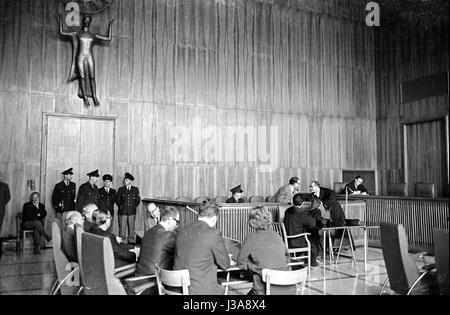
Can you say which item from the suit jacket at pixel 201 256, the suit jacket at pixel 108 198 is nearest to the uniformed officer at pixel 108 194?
the suit jacket at pixel 108 198

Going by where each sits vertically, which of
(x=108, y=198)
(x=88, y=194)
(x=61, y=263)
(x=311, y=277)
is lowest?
(x=311, y=277)

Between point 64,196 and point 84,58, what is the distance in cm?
318

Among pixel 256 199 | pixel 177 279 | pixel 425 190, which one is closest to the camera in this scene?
pixel 177 279

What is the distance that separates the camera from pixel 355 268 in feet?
22.0

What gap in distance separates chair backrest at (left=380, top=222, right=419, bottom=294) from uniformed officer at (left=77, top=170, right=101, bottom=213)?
21.2ft

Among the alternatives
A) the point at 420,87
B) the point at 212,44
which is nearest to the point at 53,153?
the point at 212,44

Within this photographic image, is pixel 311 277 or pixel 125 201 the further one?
pixel 125 201

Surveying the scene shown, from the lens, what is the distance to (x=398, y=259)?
4141 mm

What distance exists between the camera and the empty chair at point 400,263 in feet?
13.4

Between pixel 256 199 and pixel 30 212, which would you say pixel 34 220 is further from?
pixel 256 199

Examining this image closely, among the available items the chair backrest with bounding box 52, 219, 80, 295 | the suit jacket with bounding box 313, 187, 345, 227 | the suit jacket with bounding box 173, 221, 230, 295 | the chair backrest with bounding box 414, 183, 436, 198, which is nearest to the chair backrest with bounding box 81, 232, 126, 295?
the suit jacket with bounding box 173, 221, 230, 295

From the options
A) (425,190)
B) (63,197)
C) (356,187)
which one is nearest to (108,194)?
(63,197)

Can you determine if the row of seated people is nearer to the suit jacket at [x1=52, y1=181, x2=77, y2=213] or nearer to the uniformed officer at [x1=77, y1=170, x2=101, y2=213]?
the uniformed officer at [x1=77, y1=170, x2=101, y2=213]
